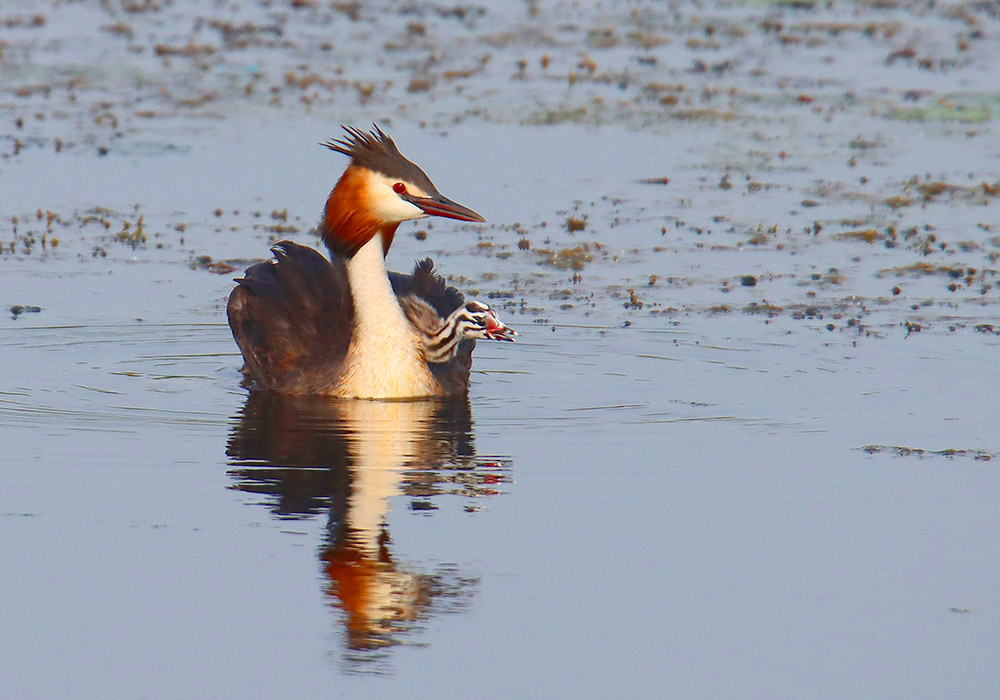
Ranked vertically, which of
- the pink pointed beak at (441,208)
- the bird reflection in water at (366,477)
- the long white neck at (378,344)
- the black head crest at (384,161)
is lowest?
the bird reflection in water at (366,477)

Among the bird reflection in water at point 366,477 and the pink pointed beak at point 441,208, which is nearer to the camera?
the bird reflection in water at point 366,477

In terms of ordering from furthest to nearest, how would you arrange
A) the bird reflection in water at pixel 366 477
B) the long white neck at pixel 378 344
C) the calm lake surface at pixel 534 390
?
the long white neck at pixel 378 344 → the bird reflection in water at pixel 366 477 → the calm lake surface at pixel 534 390

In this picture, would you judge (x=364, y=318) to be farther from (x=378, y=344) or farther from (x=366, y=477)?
(x=366, y=477)

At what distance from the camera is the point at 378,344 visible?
10289mm

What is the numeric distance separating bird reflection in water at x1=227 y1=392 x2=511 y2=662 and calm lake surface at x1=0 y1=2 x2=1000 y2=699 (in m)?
0.03

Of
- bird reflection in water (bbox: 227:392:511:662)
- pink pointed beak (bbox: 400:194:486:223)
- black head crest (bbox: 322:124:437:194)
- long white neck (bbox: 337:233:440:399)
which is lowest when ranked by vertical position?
bird reflection in water (bbox: 227:392:511:662)

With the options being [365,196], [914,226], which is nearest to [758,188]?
[914,226]

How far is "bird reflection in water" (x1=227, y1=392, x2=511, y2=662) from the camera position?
655cm

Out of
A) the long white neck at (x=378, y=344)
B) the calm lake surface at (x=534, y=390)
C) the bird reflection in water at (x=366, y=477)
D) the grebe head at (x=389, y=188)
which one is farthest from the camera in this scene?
the grebe head at (x=389, y=188)

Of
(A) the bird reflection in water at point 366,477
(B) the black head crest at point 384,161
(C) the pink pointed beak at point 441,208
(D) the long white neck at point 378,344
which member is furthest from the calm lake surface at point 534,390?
(B) the black head crest at point 384,161

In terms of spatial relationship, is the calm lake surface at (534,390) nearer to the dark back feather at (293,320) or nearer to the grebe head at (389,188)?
the dark back feather at (293,320)

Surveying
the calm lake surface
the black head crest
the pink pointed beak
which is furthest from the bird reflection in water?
the black head crest

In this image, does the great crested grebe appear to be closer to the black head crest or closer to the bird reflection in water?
the black head crest

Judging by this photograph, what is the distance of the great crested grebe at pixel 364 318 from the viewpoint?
33.8 ft
